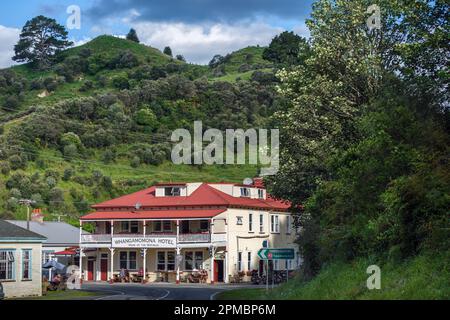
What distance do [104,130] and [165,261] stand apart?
39293mm

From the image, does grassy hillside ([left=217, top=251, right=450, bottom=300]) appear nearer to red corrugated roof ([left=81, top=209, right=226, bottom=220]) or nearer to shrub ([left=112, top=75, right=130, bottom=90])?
red corrugated roof ([left=81, top=209, right=226, bottom=220])

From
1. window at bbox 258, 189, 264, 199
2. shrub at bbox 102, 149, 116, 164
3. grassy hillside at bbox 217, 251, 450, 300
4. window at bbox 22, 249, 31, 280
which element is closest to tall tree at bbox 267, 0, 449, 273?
grassy hillside at bbox 217, 251, 450, 300

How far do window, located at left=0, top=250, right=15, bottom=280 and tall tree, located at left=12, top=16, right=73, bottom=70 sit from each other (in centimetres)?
12142

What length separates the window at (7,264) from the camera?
146 ft

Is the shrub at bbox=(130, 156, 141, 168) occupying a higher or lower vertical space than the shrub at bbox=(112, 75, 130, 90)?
lower

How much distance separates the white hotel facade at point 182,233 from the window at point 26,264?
18.6m

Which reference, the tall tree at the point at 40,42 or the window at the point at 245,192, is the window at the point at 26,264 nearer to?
the window at the point at 245,192

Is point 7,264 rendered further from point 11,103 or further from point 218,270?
point 11,103

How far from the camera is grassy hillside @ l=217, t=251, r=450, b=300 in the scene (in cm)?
1931

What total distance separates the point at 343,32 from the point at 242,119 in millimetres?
67712

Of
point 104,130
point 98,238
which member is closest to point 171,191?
point 98,238

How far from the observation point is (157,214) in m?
69.7
